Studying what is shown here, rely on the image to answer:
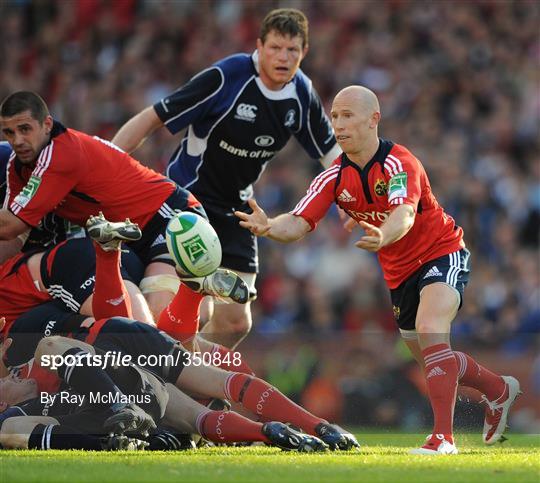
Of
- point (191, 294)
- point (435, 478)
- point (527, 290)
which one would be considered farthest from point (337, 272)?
point (435, 478)

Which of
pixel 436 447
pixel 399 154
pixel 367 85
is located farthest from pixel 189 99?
pixel 367 85

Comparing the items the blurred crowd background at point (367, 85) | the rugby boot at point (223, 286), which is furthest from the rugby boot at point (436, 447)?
the blurred crowd background at point (367, 85)

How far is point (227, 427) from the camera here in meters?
6.62

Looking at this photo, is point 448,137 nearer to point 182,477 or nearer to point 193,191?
point 193,191

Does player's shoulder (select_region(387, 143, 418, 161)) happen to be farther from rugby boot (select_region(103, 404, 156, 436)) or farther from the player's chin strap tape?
rugby boot (select_region(103, 404, 156, 436))

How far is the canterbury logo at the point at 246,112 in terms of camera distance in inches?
349

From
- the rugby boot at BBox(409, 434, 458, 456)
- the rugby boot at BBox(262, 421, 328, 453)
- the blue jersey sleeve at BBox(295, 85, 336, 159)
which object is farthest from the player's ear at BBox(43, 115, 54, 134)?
the rugby boot at BBox(409, 434, 458, 456)

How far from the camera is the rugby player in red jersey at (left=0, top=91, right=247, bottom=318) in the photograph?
7660 mm

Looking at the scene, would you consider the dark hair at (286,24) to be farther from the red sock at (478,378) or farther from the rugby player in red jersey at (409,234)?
the red sock at (478,378)

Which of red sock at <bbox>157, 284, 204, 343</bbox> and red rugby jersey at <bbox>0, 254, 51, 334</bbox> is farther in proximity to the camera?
red rugby jersey at <bbox>0, 254, 51, 334</bbox>

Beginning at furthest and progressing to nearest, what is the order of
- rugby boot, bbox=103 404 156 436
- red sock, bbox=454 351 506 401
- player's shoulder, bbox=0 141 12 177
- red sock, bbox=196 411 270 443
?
player's shoulder, bbox=0 141 12 177 < red sock, bbox=454 351 506 401 < red sock, bbox=196 411 270 443 < rugby boot, bbox=103 404 156 436

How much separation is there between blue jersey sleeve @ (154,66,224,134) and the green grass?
2836mm

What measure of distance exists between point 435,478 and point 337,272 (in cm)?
840

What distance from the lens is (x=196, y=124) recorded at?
8984 millimetres
